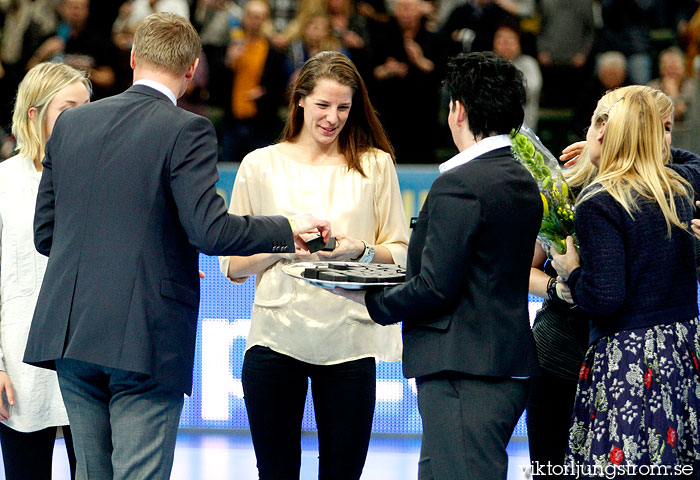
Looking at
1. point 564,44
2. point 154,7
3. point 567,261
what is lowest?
point 567,261

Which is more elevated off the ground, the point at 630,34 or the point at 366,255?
the point at 630,34

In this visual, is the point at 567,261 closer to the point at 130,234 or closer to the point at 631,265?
the point at 631,265

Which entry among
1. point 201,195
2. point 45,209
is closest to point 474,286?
→ point 201,195

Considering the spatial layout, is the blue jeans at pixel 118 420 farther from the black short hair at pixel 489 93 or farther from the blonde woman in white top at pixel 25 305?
the black short hair at pixel 489 93

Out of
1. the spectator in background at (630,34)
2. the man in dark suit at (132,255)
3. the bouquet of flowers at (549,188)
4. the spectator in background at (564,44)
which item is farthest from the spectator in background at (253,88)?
the man in dark suit at (132,255)

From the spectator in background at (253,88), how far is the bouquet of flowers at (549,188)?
4.65m

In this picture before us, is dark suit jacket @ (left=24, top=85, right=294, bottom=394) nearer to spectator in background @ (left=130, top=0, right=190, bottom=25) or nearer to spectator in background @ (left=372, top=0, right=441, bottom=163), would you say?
spectator in background @ (left=372, top=0, right=441, bottom=163)

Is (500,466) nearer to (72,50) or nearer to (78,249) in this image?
(78,249)

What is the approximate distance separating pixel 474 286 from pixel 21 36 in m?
6.38

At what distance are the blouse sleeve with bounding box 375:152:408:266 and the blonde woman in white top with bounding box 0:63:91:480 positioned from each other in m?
1.07

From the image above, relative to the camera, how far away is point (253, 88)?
7359 mm

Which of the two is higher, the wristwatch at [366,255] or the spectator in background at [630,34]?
the spectator in background at [630,34]

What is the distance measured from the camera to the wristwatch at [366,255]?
9.59 feet

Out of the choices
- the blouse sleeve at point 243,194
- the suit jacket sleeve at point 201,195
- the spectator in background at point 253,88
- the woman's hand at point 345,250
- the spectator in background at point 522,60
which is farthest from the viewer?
the spectator in background at point 253,88
